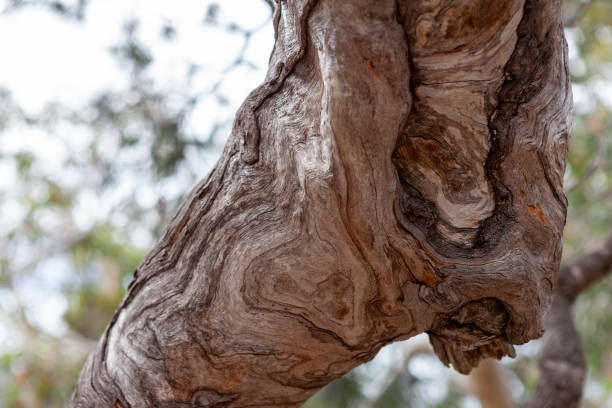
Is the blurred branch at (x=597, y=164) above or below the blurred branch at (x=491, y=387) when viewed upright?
above

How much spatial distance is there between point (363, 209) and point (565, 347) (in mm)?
1399

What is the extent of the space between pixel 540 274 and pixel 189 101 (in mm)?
1545

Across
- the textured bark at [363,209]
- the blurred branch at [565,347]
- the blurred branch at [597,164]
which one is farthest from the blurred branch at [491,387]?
the textured bark at [363,209]

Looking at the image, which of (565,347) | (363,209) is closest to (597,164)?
(565,347)

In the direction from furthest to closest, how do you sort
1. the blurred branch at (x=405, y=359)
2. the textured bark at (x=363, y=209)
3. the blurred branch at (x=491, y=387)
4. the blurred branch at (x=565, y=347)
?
the blurred branch at (x=405, y=359) < the blurred branch at (x=491, y=387) < the blurred branch at (x=565, y=347) < the textured bark at (x=363, y=209)

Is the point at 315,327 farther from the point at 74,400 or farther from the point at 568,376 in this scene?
the point at 568,376

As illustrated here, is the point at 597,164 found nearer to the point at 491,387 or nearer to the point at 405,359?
the point at 491,387

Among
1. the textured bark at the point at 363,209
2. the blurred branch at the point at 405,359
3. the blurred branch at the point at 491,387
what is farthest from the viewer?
the blurred branch at the point at 405,359

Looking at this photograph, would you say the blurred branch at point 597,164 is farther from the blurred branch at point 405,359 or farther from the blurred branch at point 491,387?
the blurred branch at point 405,359

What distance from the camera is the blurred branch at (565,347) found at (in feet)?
5.91

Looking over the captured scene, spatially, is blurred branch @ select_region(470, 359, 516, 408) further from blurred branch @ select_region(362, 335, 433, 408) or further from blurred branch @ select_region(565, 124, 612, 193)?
blurred branch @ select_region(565, 124, 612, 193)

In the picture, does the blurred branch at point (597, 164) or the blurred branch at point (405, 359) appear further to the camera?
the blurred branch at point (405, 359)

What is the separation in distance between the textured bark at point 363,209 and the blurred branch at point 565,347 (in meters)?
1.00

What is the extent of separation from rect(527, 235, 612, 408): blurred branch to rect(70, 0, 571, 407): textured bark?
1.00m
